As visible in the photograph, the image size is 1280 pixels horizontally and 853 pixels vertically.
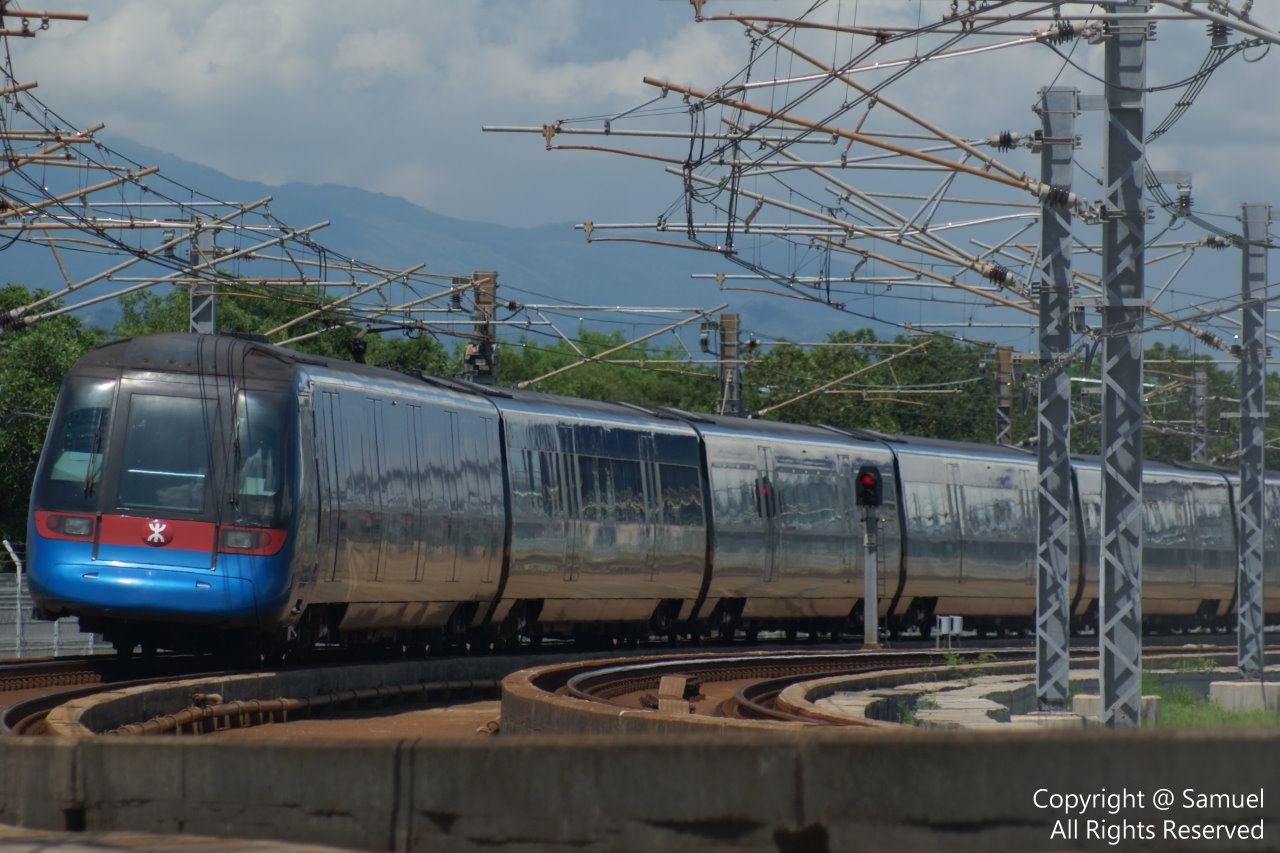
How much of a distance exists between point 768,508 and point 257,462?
13.3 m

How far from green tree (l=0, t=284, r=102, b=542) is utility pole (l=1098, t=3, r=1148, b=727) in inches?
1442

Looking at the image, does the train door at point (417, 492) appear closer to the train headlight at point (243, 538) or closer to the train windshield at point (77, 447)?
the train headlight at point (243, 538)

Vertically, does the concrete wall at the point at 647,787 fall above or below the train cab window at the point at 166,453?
below

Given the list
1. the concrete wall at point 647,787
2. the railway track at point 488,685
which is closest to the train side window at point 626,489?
the railway track at point 488,685

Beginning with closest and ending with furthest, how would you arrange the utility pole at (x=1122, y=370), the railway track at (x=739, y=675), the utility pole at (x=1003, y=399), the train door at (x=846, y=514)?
the utility pole at (x=1122, y=370) < the railway track at (x=739, y=675) < the train door at (x=846, y=514) < the utility pole at (x=1003, y=399)

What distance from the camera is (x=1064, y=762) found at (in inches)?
244

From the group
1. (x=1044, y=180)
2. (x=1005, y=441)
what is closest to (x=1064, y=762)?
(x=1044, y=180)

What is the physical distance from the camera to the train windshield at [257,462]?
62.7ft

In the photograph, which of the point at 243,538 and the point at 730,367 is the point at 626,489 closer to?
the point at 243,538

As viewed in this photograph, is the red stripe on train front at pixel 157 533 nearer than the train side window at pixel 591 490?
Yes

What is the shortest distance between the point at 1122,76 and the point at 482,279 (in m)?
20.9

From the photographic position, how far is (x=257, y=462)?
19281mm

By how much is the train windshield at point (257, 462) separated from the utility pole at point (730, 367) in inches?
851

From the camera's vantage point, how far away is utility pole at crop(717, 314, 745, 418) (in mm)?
40781
